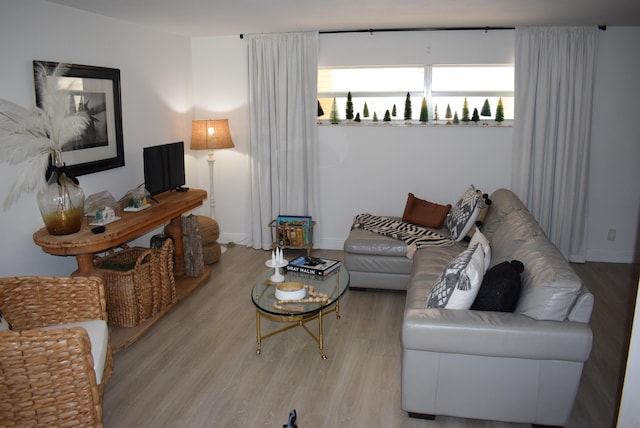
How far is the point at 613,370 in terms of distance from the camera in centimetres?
317

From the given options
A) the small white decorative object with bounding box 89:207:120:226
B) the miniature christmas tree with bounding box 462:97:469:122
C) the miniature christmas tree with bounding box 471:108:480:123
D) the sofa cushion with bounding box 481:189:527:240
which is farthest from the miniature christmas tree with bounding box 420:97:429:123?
the small white decorative object with bounding box 89:207:120:226

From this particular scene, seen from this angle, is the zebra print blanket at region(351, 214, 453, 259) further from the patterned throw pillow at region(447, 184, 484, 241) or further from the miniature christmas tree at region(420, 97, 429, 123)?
the miniature christmas tree at region(420, 97, 429, 123)

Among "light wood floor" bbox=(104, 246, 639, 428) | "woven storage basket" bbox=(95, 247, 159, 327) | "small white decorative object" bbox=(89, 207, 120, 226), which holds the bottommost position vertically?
"light wood floor" bbox=(104, 246, 639, 428)

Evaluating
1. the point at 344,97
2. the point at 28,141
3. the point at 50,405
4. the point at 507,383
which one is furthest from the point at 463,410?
the point at 344,97

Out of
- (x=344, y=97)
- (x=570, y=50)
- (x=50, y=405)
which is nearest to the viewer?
(x=50, y=405)

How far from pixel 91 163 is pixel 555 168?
4.34 meters

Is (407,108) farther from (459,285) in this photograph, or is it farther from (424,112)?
(459,285)

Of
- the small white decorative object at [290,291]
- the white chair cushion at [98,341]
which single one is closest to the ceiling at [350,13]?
the small white decorative object at [290,291]

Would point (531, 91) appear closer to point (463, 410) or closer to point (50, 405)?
point (463, 410)

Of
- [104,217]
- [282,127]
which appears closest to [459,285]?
[104,217]

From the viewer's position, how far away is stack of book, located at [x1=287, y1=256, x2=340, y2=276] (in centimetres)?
360

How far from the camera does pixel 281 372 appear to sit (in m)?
3.17

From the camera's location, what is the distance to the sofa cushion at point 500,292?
2578mm

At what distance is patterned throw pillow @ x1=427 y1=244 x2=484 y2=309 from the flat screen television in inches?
108
